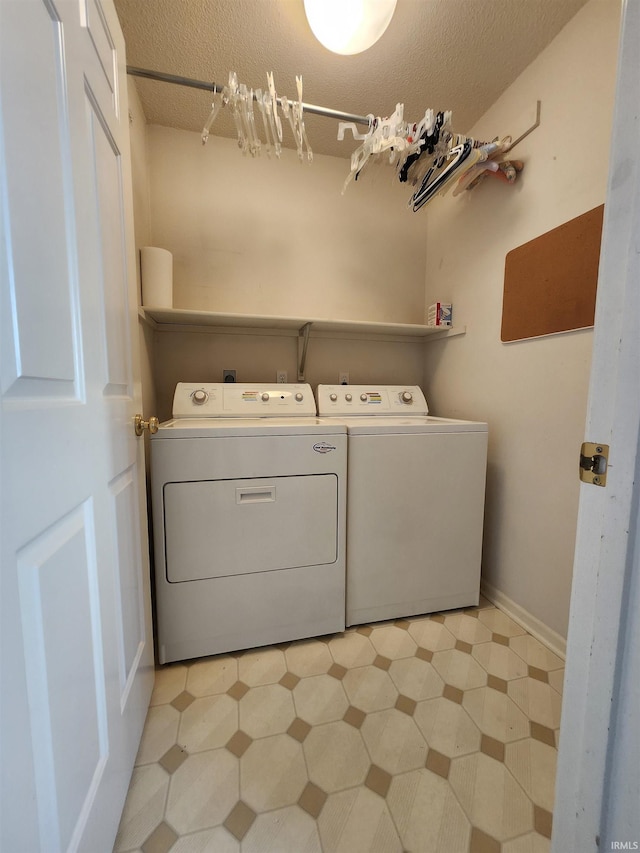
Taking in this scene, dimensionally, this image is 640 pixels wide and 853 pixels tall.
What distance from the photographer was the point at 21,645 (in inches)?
17.9

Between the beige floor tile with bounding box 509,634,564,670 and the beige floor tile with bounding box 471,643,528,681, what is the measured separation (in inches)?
1.5

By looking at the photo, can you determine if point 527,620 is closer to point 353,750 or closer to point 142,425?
point 353,750

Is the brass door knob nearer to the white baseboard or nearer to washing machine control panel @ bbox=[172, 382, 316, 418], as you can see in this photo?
washing machine control panel @ bbox=[172, 382, 316, 418]

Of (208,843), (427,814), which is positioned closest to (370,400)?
(427,814)

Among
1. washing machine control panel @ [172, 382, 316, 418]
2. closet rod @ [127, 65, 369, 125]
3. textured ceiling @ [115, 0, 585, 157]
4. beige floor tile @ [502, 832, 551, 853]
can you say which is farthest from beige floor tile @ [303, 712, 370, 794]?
textured ceiling @ [115, 0, 585, 157]

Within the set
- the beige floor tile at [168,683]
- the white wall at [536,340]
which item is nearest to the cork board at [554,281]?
the white wall at [536,340]

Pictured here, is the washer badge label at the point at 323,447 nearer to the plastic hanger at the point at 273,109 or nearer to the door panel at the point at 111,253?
the door panel at the point at 111,253

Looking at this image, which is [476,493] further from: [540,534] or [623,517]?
[623,517]

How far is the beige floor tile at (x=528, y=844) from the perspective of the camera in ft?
2.70

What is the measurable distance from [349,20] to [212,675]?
241 centimetres

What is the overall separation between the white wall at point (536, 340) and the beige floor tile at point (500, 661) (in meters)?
0.23

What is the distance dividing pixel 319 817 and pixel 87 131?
5.64 ft

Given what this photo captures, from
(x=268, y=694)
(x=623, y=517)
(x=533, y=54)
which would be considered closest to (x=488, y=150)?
(x=533, y=54)

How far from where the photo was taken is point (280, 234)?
2096 millimetres
